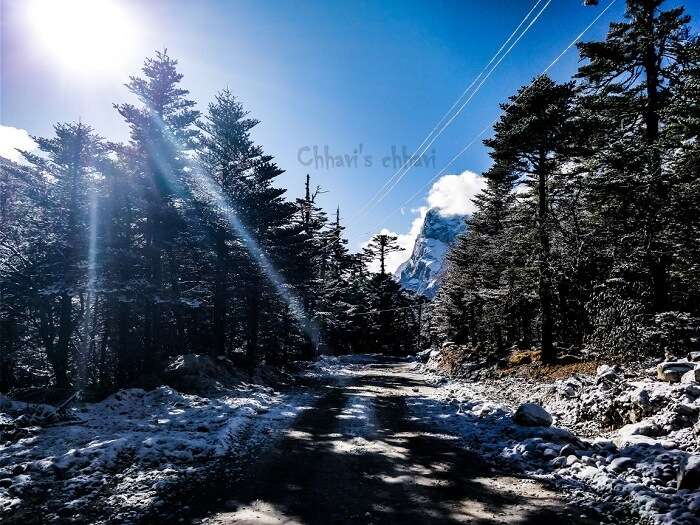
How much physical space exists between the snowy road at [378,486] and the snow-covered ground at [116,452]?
1.13 m

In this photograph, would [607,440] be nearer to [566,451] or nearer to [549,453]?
[566,451]

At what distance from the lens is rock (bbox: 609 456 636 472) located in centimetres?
635

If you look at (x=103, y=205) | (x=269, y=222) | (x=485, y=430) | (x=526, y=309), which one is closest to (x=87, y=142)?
(x=103, y=205)

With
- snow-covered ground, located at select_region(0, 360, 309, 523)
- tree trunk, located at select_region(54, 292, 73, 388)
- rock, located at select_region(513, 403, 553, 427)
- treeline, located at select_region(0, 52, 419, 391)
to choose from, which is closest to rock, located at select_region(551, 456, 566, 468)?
rock, located at select_region(513, 403, 553, 427)

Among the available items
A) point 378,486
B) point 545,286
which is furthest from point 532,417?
point 545,286

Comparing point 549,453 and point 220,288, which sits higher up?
point 220,288

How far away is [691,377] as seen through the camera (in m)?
8.66

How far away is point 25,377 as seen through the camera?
21.9 meters

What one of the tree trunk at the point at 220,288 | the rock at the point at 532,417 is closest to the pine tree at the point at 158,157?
the tree trunk at the point at 220,288

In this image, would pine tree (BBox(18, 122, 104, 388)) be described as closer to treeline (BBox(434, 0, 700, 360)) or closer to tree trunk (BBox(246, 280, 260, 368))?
tree trunk (BBox(246, 280, 260, 368))

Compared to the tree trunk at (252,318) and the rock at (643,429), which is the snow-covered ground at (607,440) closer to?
the rock at (643,429)

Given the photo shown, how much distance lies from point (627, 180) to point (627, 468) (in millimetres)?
9208

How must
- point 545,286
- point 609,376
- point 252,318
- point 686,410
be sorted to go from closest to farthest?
1. point 686,410
2. point 609,376
3. point 545,286
4. point 252,318

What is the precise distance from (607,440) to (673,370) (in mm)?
3135
